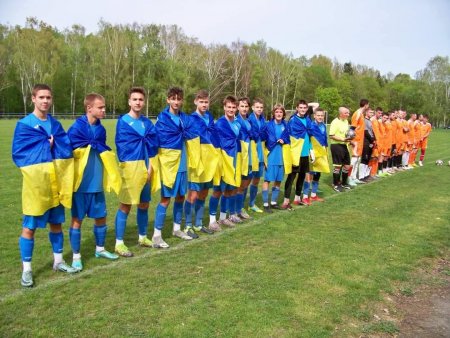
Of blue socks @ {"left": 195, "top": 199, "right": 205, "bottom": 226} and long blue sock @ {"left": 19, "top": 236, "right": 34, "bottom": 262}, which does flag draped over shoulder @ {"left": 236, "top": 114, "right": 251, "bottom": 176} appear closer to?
blue socks @ {"left": 195, "top": 199, "right": 205, "bottom": 226}

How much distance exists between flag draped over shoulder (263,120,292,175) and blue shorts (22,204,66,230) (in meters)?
4.38

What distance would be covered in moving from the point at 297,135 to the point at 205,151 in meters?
2.76

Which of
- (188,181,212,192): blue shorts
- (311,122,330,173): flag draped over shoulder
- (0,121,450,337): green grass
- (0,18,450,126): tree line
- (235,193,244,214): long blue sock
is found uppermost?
(0,18,450,126): tree line

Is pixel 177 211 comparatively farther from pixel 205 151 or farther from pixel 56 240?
pixel 56 240

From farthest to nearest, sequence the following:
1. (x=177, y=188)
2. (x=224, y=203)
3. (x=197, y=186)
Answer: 1. (x=224, y=203)
2. (x=197, y=186)
3. (x=177, y=188)

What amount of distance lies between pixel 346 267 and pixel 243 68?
2421 inches

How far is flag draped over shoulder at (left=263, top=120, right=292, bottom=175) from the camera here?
26.9 ft

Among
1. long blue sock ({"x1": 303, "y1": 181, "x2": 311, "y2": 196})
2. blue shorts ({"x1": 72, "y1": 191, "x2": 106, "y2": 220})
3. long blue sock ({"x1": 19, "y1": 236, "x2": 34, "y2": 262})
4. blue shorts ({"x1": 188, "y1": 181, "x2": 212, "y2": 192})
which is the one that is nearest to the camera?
long blue sock ({"x1": 19, "y1": 236, "x2": 34, "y2": 262})

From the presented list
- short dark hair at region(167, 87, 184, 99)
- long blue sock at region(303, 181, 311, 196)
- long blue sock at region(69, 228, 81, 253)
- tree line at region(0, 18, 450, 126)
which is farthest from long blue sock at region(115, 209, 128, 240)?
tree line at region(0, 18, 450, 126)

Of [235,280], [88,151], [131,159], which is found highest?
[88,151]

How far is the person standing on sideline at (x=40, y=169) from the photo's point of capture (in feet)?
14.9

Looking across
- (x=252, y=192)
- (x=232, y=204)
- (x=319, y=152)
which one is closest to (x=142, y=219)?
(x=232, y=204)

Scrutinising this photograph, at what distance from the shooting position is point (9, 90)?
53.9 meters

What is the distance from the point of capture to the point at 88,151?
5.08m
